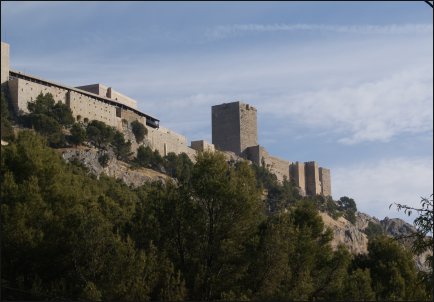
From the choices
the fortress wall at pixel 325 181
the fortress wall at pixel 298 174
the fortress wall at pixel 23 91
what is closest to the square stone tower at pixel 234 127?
the fortress wall at pixel 298 174

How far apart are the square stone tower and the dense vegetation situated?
5759 centimetres

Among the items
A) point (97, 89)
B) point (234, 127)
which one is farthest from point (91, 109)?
point (234, 127)

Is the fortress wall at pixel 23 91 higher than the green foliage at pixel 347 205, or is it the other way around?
the fortress wall at pixel 23 91

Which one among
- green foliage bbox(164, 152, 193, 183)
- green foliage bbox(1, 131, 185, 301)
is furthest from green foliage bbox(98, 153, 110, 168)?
green foliage bbox(1, 131, 185, 301)

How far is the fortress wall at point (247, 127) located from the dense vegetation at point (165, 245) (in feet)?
190

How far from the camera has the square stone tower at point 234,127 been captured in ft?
245

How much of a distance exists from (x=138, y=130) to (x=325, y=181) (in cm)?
3062

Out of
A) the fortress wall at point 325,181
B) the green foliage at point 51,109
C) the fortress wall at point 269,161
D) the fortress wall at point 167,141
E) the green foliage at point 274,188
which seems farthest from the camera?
the fortress wall at point 325,181

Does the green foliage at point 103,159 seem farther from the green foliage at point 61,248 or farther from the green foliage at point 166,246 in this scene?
the green foliage at point 61,248

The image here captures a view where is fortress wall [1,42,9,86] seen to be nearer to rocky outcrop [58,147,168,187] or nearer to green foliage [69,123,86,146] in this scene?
green foliage [69,123,86,146]

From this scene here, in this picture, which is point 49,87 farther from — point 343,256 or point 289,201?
point 343,256

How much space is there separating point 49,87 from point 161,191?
38.9 metres

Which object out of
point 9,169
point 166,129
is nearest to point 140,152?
point 166,129

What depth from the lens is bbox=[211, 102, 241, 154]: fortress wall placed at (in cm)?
7456
